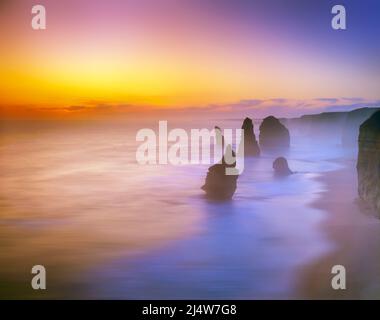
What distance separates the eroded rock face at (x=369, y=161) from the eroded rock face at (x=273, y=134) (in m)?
0.79

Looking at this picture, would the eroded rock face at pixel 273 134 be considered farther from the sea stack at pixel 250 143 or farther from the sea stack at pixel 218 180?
the sea stack at pixel 218 180

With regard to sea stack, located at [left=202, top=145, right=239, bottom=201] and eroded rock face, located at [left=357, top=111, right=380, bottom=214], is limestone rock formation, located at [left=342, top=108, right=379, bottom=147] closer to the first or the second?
eroded rock face, located at [left=357, top=111, right=380, bottom=214]

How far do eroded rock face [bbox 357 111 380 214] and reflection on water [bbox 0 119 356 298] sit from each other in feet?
1.54

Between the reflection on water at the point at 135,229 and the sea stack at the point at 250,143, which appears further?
the sea stack at the point at 250,143

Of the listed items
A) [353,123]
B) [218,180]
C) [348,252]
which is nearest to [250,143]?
[218,180]

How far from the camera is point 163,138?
3.58 m

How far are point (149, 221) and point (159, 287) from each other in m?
0.72

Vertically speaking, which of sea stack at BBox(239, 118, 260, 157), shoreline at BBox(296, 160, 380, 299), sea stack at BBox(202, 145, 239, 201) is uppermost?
sea stack at BBox(239, 118, 260, 157)

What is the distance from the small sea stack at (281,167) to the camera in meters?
4.52

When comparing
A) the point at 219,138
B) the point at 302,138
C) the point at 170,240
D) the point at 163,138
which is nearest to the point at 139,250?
the point at 170,240

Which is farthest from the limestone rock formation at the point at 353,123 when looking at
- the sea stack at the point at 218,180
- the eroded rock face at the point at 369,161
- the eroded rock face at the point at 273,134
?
the sea stack at the point at 218,180

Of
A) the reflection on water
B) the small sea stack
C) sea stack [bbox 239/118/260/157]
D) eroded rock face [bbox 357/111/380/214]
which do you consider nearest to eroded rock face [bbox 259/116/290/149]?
sea stack [bbox 239/118/260/157]

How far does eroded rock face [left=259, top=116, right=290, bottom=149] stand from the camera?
4.51 m

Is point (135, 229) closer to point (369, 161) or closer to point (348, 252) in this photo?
point (348, 252)
